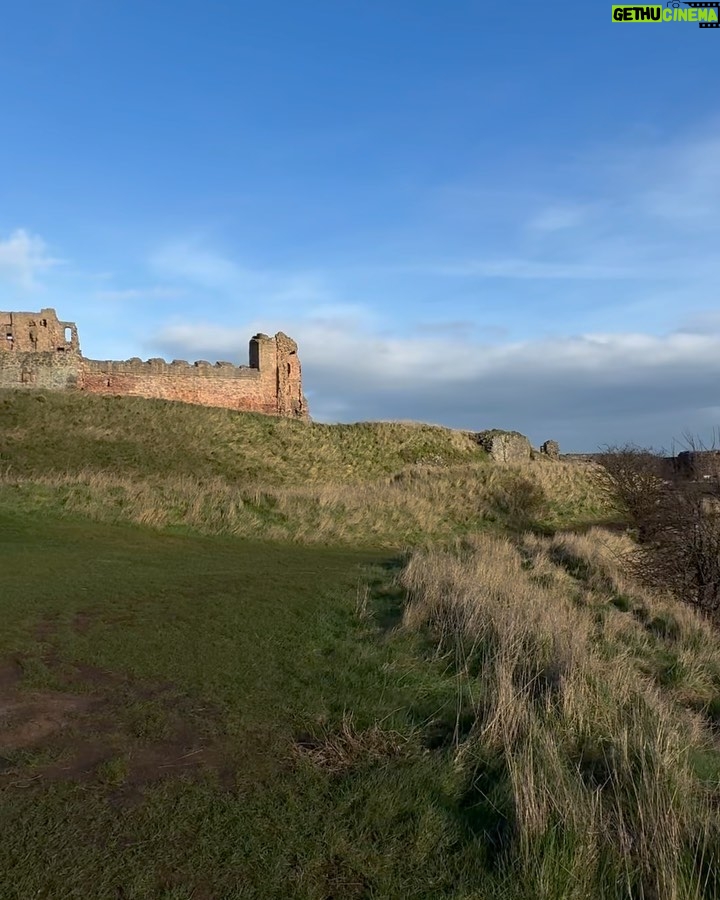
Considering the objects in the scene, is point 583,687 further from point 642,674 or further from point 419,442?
point 419,442

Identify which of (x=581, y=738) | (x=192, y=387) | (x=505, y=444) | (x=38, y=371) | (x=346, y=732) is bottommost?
(x=581, y=738)

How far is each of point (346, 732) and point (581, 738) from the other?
1696mm

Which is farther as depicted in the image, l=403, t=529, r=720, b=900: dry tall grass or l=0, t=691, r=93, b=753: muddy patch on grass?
l=0, t=691, r=93, b=753: muddy patch on grass

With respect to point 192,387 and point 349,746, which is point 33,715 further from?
point 192,387

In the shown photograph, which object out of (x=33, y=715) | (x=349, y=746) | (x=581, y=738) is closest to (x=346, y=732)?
(x=349, y=746)

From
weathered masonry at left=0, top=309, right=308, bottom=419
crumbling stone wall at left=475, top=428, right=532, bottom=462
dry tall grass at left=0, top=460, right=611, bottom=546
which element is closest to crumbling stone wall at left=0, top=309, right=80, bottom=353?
weathered masonry at left=0, top=309, right=308, bottom=419

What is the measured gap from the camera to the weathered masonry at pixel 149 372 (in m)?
39.5

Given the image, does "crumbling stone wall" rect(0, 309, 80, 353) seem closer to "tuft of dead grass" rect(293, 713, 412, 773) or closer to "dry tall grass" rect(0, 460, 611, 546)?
"dry tall grass" rect(0, 460, 611, 546)

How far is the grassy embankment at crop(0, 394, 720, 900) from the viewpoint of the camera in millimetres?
3490

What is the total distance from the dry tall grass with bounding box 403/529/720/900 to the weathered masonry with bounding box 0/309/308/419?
115 ft

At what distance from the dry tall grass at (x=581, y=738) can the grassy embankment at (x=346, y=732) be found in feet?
0.07

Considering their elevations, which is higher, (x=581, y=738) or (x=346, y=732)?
(x=346, y=732)

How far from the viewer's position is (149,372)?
42.6 m

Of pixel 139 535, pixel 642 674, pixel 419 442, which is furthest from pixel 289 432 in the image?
pixel 642 674
